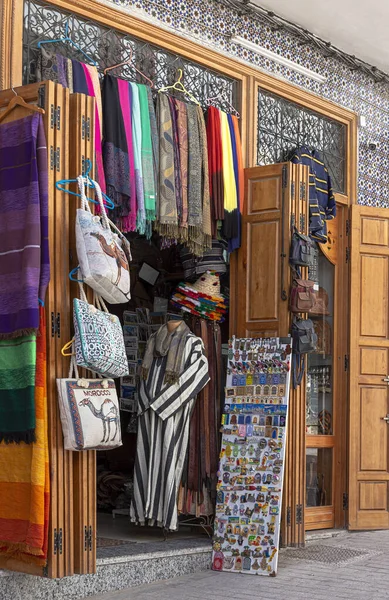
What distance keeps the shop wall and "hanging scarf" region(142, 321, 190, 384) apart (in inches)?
82.3

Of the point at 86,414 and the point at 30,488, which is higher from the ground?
the point at 86,414

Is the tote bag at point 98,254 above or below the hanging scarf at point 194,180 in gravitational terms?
below

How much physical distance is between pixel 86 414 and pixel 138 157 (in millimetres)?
1864

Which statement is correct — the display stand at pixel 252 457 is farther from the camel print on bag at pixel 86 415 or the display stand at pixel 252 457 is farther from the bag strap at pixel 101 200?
the bag strap at pixel 101 200

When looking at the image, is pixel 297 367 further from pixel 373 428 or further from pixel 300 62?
pixel 300 62

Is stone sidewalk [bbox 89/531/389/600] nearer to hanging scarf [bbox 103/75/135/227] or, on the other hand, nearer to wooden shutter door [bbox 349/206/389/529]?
wooden shutter door [bbox 349/206/389/529]

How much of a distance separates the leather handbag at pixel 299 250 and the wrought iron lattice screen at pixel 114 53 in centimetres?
118

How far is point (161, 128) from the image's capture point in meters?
6.25

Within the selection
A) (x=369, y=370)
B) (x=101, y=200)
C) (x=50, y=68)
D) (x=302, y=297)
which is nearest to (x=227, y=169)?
(x=302, y=297)

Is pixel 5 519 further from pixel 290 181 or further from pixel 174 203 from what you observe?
pixel 290 181

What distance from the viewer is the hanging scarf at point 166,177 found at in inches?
243

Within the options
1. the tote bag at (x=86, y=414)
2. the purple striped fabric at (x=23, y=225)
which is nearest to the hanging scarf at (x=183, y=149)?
the purple striped fabric at (x=23, y=225)

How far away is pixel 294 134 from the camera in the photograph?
7754 millimetres

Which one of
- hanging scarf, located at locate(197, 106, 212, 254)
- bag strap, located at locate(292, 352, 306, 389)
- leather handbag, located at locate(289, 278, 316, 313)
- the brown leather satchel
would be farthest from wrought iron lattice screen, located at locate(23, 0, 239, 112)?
bag strap, located at locate(292, 352, 306, 389)
